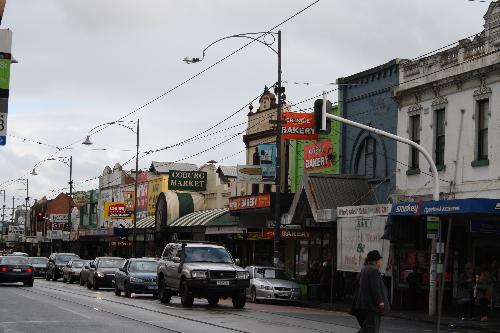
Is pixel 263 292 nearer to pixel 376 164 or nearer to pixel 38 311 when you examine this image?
pixel 376 164

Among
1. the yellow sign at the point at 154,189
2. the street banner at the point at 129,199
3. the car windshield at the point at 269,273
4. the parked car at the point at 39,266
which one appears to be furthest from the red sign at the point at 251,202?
the street banner at the point at 129,199

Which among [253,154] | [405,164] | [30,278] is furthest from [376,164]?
[30,278]

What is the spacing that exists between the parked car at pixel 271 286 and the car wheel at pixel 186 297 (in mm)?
5591

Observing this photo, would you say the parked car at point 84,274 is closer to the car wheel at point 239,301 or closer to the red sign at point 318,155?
the red sign at point 318,155

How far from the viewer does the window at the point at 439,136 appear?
31.3 meters

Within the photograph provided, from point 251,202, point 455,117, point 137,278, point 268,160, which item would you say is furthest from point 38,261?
point 455,117

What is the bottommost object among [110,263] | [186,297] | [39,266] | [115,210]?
[39,266]

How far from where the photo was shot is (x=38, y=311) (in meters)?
22.7

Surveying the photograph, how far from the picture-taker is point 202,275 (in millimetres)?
26656

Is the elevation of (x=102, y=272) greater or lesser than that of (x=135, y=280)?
lesser

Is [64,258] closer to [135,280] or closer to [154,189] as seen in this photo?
[154,189]

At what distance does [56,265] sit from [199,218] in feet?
29.1

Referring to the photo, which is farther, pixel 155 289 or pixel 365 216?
pixel 155 289

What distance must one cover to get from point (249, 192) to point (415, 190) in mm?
17820
